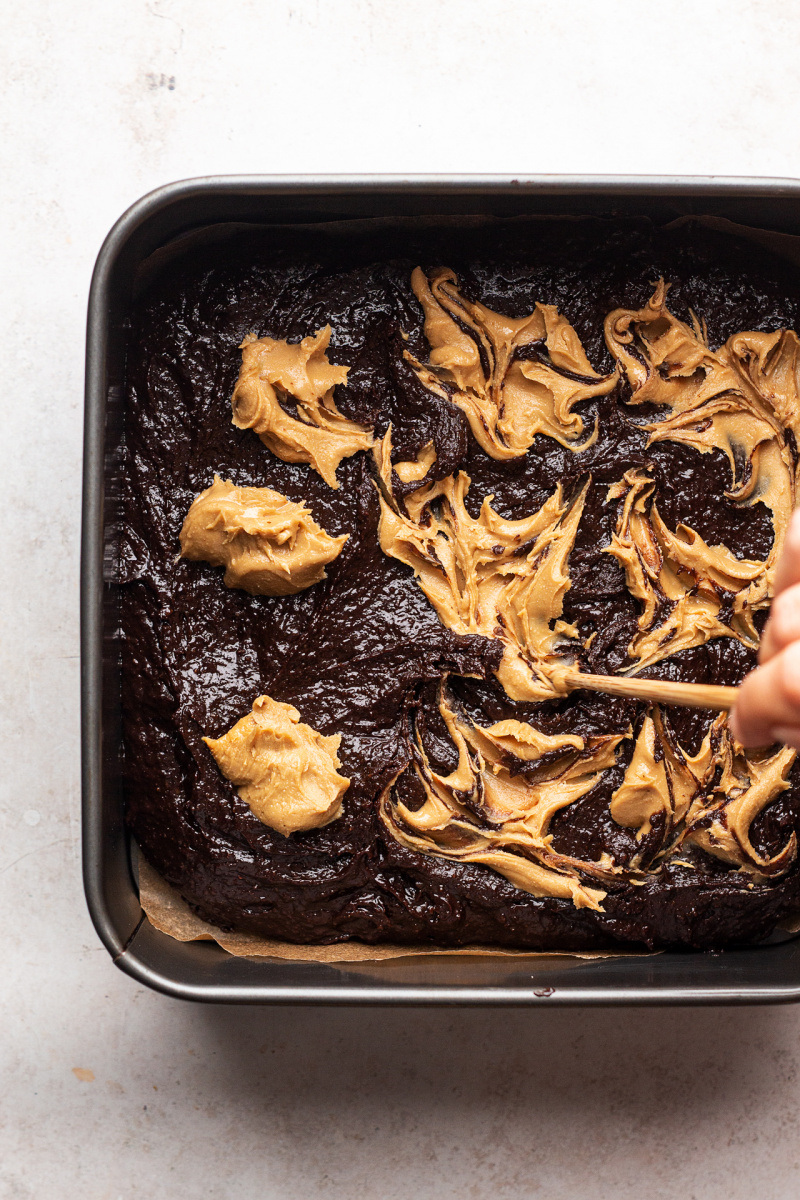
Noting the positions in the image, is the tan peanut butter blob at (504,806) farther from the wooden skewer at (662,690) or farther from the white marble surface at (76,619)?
the white marble surface at (76,619)

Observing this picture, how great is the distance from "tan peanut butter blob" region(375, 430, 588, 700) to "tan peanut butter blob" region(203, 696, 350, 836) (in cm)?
46

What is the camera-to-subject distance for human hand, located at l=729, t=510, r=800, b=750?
1.26 meters

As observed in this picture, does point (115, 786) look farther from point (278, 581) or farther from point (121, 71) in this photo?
point (121, 71)

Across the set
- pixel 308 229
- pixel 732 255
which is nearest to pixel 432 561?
pixel 308 229

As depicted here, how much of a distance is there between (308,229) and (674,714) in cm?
150

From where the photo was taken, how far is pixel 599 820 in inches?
86.1

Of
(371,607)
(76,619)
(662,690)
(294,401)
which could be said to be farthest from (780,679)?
(76,619)

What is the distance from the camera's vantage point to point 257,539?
6.76 ft

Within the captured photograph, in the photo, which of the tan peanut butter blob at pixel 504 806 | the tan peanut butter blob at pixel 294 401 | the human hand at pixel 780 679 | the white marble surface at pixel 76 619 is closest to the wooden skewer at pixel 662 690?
the human hand at pixel 780 679

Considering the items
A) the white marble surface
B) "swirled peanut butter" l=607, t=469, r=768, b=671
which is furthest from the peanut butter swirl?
the white marble surface

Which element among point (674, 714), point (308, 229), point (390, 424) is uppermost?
point (308, 229)

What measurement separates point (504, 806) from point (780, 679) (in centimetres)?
103

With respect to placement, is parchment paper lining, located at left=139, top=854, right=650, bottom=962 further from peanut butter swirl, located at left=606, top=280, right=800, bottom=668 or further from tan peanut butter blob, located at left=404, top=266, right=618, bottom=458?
tan peanut butter blob, located at left=404, top=266, right=618, bottom=458

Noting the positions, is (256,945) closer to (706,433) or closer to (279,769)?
(279,769)
